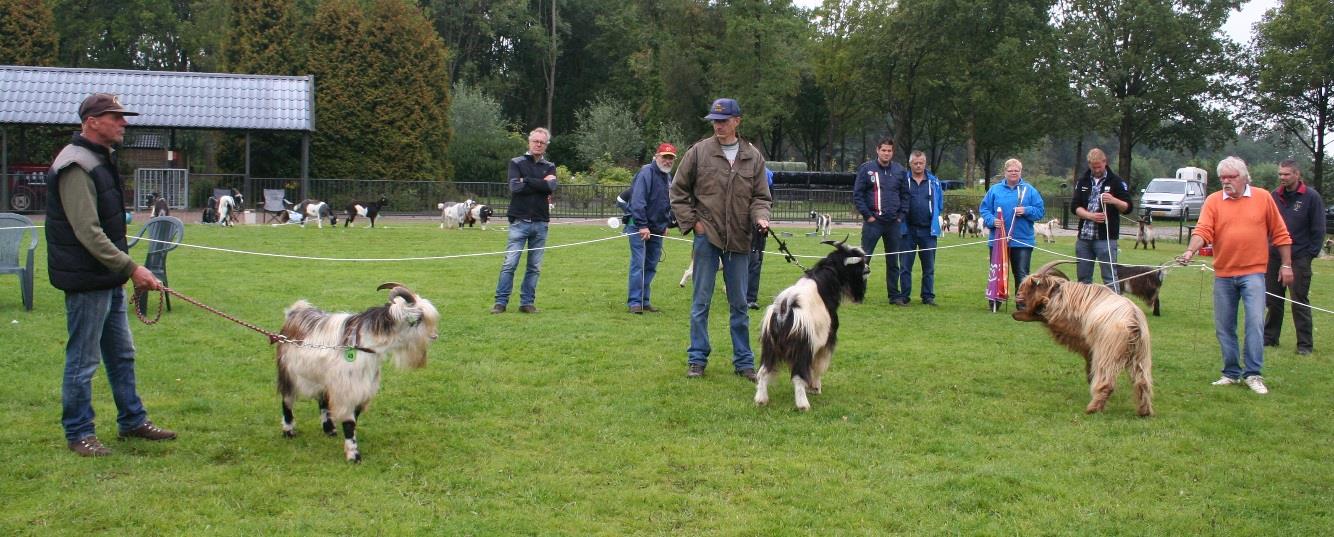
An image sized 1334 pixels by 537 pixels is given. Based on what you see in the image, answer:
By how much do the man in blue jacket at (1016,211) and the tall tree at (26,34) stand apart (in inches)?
1388

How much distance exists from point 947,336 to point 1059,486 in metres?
4.80

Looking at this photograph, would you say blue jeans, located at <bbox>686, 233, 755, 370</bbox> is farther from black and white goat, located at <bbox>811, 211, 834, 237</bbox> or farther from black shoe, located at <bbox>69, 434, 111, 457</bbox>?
black and white goat, located at <bbox>811, 211, 834, 237</bbox>

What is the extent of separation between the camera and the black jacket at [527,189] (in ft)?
34.6

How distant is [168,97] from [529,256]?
21.3 m

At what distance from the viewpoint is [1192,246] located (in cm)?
752

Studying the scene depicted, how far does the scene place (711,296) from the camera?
7719 mm

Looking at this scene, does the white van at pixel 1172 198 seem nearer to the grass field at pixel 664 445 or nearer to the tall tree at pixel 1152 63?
the tall tree at pixel 1152 63

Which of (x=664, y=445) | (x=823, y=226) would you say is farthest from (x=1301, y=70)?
(x=664, y=445)

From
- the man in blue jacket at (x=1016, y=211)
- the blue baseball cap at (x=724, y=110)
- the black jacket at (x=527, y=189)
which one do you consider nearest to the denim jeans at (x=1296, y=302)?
the man in blue jacket at (x=1016, y=211)

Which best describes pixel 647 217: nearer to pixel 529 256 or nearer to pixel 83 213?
pixel 529 256

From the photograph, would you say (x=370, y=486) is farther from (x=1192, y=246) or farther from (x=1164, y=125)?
(x=1164, y=125)

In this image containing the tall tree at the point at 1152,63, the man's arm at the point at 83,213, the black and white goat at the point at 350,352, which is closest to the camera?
the man's arm at the point at 83,213

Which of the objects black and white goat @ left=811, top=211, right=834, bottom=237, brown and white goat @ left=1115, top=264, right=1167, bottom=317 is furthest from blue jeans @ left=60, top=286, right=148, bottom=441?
black and white goat @ left=811, top=211, right=834, bottom=237

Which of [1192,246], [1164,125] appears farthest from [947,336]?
[1164,125]
